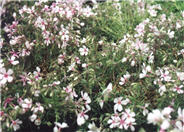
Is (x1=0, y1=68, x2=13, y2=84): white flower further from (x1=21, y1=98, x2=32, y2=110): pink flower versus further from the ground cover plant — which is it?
(x1=21, y1=98, x2=32, y2=110): pink flower

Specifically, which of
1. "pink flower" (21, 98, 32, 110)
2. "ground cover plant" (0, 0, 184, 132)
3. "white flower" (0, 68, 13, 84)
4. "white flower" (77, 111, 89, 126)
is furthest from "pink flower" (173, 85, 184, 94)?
"white flower" (0, 68, 13, 84)

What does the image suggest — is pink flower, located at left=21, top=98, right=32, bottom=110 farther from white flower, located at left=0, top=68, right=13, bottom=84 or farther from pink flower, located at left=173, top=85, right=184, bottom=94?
pink flower, located at left=173, top=85, right=184, bottom=94

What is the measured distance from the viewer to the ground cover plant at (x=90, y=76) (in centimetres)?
231

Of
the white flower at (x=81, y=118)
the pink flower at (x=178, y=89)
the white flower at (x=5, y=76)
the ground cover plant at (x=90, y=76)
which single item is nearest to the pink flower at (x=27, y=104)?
the ground cover plant at (x=90, y=76)

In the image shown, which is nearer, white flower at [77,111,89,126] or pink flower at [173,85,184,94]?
white flower at [77,111,89,126]

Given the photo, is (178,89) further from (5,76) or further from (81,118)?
(5,76)

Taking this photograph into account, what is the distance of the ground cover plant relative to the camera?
231cm

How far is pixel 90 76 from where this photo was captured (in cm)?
269

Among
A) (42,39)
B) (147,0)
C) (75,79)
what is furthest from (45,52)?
(147,0)

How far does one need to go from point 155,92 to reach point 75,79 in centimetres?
79

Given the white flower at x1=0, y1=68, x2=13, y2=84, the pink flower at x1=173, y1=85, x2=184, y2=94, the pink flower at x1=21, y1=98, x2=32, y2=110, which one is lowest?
the pink flower at x1=173, y1=85, x2=184, y2=94

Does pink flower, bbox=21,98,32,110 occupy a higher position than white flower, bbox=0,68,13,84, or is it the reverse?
white flower, bbox=0,68,13,84

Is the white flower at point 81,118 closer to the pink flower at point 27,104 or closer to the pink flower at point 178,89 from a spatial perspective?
the pink flower at point 27,104

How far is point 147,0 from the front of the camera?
14.4 ft
